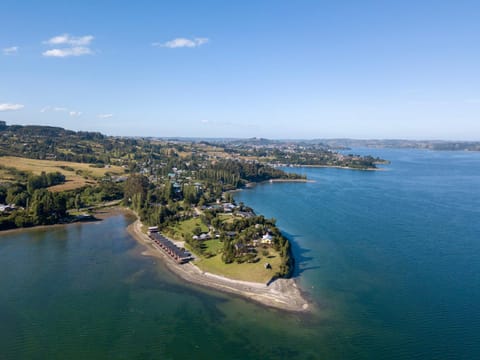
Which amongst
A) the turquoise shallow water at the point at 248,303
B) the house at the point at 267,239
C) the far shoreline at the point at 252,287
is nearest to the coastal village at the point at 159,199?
the house at the point at 267,239

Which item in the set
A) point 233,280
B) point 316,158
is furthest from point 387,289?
point 316,158

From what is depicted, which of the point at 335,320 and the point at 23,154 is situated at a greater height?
the point at 23,154

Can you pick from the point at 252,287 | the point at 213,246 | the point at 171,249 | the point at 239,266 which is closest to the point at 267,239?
the point at 213,246

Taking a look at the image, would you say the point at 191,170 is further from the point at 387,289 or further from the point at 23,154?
the point at 387,289

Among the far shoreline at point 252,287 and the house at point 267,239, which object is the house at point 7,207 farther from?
the house at point 267,239

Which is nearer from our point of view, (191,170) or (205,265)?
(205,265)

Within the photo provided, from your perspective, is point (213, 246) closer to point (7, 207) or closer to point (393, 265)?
point (393, 265)

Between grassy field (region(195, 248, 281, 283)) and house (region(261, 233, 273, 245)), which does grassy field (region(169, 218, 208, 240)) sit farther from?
house (region(261, 233, 273, 245))
